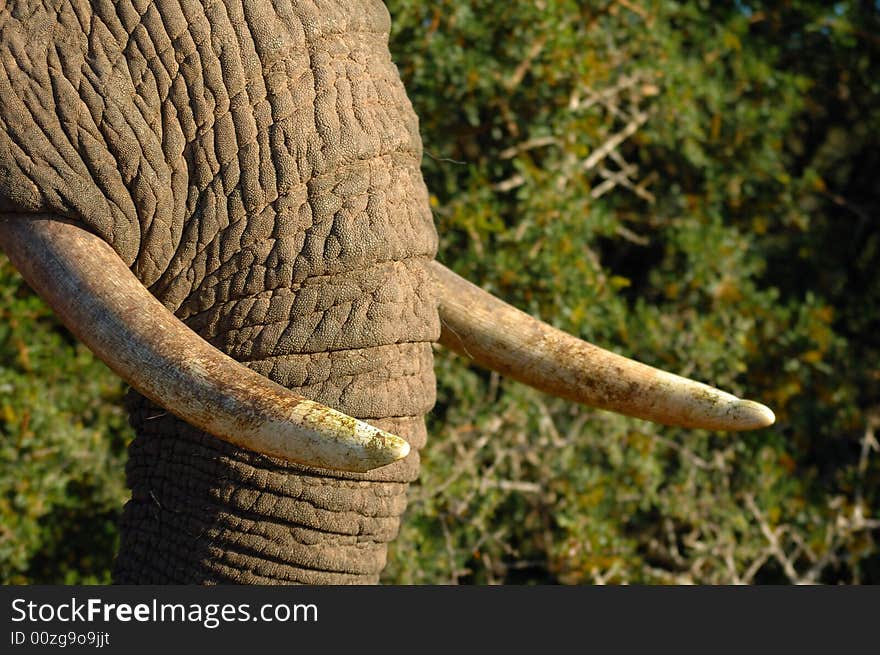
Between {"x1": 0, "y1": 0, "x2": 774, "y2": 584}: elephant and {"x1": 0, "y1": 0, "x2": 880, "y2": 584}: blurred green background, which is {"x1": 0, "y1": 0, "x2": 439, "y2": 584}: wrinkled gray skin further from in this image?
{"x1": 0, "y1": 0, "x2": 880, "y2": 584}: blurred green background

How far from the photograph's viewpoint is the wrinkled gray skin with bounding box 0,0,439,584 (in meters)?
2.11

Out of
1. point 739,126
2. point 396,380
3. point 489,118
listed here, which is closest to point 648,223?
point 739,126

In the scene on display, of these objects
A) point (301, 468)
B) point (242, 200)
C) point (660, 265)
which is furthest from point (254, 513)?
point (660, 265)

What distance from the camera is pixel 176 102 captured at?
6.97 ft

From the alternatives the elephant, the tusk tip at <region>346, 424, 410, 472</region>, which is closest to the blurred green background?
the elephant

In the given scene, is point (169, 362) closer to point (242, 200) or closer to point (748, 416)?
point (242, 200)

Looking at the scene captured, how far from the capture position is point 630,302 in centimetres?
526

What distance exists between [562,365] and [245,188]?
0.76m

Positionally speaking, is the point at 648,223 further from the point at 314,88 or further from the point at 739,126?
the point at 314,88

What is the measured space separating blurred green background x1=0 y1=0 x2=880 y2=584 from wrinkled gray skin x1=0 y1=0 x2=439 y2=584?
2119 millimetres

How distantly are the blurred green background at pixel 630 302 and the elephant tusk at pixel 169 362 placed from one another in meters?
2.23

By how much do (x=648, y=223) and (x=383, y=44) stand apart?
2979 mm

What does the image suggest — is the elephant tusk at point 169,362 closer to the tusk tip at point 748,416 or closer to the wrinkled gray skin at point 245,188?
the wrinkled gray skin at point 245,188

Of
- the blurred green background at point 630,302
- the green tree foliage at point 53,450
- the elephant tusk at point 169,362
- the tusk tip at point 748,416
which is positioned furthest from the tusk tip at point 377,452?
the green tree foliage at point 53,450
